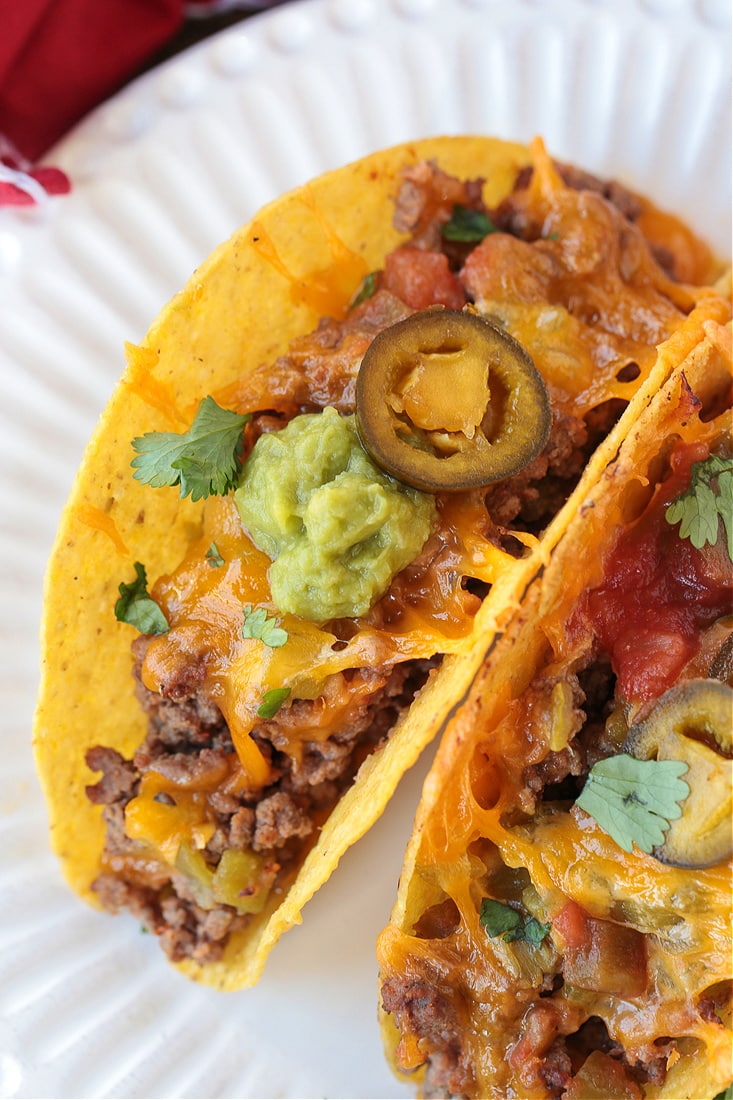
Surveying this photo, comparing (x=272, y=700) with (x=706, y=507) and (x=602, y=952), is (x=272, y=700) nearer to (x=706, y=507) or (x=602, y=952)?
(x=602, y=952)

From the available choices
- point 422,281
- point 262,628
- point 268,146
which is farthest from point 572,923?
point 268,146

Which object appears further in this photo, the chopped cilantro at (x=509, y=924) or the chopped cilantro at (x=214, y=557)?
the chopped cilantro at (x=214, y=557)

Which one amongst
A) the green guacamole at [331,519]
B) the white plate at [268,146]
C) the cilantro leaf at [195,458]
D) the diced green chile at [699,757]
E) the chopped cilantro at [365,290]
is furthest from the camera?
the white plate at [268,146]

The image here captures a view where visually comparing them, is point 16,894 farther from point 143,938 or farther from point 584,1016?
point 584,1016

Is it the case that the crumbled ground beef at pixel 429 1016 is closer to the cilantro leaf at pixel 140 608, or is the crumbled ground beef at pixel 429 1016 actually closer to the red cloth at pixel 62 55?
the cilantro leaf at pixel 140 608

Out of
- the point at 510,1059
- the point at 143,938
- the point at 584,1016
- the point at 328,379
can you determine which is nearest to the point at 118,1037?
the point at 143,938

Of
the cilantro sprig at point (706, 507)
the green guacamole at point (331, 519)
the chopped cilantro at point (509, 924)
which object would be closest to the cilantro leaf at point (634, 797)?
the chopped cilantro at point (509, 924)
